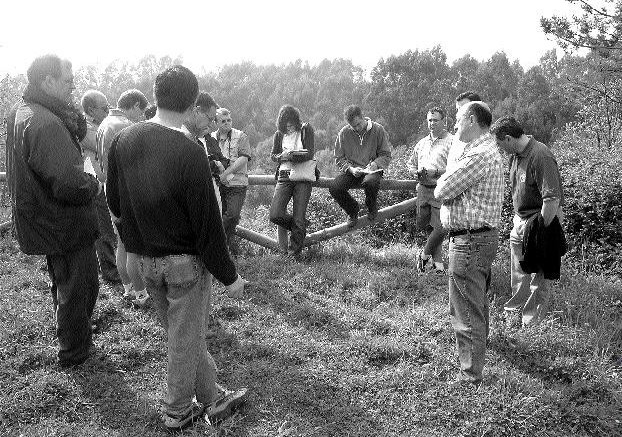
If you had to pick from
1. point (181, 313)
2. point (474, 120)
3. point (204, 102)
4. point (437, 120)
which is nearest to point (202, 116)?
point (204, 102)

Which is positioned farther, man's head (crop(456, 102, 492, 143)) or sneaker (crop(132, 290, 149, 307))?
sneaker (crop(132, 290, 149, 307))

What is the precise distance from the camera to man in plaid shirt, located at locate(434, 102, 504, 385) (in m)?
3.59

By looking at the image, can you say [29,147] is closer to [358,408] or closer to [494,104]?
[358,408]

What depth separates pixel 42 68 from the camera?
362cm

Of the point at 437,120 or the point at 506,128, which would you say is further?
the point at 437,120

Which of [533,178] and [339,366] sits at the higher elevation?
[533,178]

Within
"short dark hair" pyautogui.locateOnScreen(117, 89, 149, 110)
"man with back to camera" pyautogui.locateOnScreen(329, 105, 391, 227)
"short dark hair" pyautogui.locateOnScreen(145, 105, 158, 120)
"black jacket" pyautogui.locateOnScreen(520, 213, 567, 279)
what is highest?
"short dark hair" pyautogui.locateOnScreen(117, 89, 149, 110)

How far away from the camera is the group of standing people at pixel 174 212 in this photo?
279 cm

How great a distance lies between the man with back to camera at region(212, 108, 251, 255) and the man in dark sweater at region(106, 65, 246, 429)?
10.5 ft

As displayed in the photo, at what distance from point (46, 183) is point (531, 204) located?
405 centimetres

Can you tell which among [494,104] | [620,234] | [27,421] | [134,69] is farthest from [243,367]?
[134,69]

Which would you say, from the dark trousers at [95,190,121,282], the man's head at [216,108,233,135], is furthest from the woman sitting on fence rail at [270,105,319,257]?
the dark trousers at [95,190,121,282]

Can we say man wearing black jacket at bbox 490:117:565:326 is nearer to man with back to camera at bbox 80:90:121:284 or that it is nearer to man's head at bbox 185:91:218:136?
man's head at bbox 185:91:218:136

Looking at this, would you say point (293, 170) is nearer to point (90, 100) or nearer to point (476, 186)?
point (90, 100)
